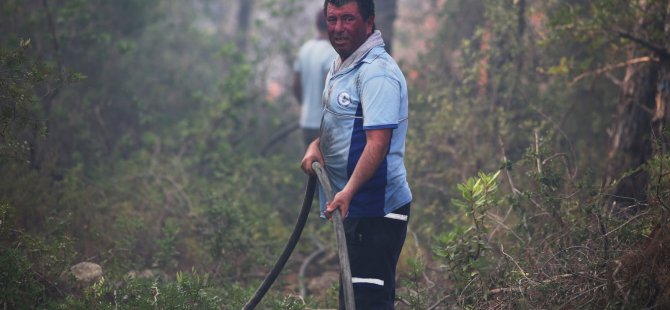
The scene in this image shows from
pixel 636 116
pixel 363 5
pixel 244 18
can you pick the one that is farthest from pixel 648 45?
pixel 244 18

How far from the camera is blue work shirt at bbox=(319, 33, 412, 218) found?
397cm

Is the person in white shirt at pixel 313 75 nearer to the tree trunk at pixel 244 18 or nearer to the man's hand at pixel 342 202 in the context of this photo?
the man's hand at pixel 342 202

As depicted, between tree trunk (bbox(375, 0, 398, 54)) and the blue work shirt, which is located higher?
tree trunk (bbox(375, 0, 398, 54))

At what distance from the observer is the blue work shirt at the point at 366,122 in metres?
3.97

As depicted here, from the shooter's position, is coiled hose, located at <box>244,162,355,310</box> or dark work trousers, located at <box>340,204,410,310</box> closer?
coiled hose, located at <box>244,162,355,310</box>

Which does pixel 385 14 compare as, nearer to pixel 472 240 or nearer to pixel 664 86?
pixel 664 86

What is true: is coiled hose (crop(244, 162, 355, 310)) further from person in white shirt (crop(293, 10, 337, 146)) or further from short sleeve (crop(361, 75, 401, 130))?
Result: person in white shirt (crop(293, 10, 337, 146))

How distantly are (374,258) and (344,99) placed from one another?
0.91 meters

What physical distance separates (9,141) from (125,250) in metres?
1.32

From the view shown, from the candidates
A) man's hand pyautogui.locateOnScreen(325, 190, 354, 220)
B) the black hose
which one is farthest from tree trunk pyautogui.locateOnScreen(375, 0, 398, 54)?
man's hand pyautogui.locateOnScreen(325, 190, 354, 220)

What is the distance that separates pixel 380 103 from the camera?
3924 mm

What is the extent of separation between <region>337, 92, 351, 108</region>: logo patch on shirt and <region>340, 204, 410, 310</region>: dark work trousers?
664 mm

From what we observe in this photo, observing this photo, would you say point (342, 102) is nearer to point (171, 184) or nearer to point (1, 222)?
point (1, 222)

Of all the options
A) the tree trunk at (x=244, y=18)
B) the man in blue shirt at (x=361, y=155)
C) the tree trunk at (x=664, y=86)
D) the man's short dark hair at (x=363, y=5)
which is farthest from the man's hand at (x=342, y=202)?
the tree trunk at (x=244, y=18)
